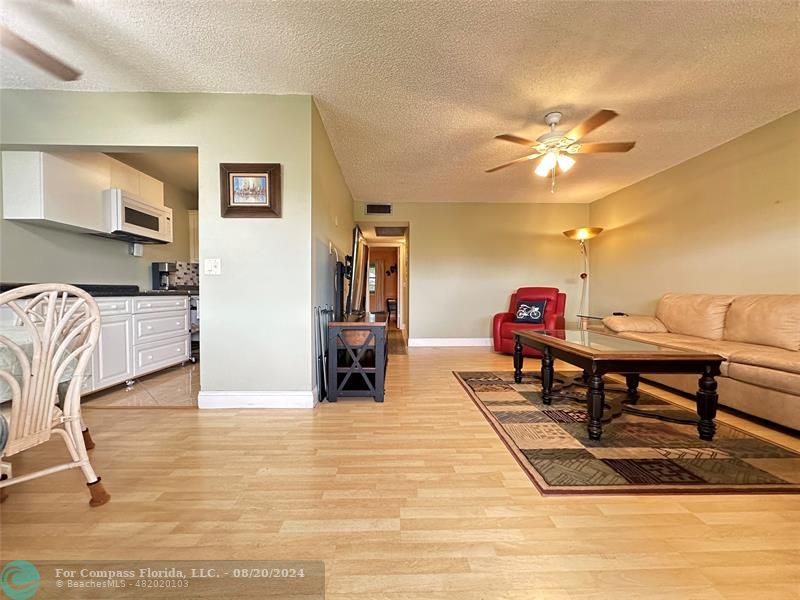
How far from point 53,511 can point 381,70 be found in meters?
2.88

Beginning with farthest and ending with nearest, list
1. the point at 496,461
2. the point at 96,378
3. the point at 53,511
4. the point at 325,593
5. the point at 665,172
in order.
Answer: the point at 665,172 → the point at 96,378 → the point at 496,461 → the point at 53,511 → the point at 325,593

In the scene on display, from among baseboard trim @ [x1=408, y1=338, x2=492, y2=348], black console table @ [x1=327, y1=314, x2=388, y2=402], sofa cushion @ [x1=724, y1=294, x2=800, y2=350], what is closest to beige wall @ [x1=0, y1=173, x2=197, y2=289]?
black console table @ [x1=327, y1=314, x2=388, y2=402]

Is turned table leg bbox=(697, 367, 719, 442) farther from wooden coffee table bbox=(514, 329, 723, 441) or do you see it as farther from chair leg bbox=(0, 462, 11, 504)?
chair leg bbox=(0, 462, 11, 504)

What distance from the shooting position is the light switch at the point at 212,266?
93.4 inches

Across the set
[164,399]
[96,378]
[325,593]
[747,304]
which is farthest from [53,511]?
[747,304]

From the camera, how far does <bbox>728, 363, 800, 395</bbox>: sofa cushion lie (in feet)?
6.19

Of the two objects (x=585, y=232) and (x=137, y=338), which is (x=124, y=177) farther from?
(x=585, y=232)

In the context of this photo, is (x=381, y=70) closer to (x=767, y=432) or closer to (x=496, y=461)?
(x=496, y=461)

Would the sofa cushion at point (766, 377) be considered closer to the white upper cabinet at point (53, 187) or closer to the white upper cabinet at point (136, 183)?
the white upper cabinet at point (53, 187)

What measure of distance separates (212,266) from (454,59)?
2.27m

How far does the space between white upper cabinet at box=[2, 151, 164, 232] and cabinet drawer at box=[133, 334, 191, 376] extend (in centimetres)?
125

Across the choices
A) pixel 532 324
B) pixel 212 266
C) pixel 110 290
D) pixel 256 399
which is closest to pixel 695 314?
pixel 532 324

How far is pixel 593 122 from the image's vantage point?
7.16 ft

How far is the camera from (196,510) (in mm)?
1259
